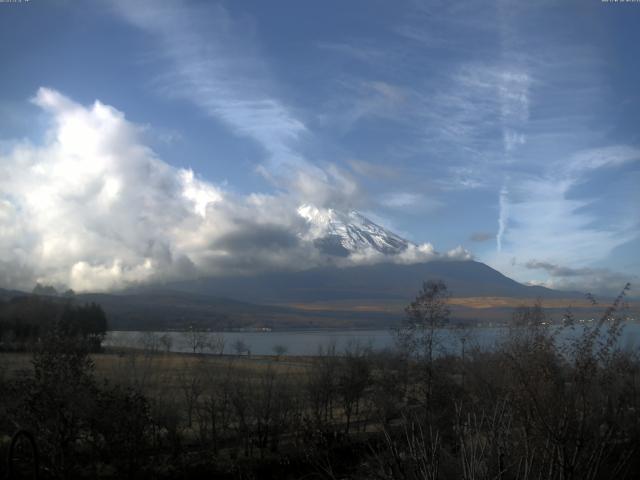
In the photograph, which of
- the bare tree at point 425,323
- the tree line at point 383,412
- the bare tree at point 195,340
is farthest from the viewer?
the bare tree at point 195,340

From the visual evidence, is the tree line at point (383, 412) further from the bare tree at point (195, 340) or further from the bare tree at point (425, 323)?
the bare tree at point (195, 340)

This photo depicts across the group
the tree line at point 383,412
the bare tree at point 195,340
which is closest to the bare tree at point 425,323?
the tree line at point 383,412

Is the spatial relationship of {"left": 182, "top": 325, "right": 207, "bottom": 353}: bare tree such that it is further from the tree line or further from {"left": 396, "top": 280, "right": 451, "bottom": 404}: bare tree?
{"left": 396, "top": 280, "right": 451, "bottom": 404}: bare tree

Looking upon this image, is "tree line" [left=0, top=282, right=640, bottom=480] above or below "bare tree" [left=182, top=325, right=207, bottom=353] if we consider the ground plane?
above

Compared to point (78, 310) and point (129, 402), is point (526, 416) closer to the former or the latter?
point (129, 402)

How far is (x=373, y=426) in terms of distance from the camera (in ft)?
115

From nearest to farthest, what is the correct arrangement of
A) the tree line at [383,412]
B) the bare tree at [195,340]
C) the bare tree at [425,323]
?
the tree line at [383,412] → the bare tree at [425,323] → the bare tree at [195,340]

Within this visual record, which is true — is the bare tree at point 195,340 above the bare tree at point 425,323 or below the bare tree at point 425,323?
below

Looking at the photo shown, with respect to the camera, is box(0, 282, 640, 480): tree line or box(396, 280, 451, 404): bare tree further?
box(396, 280, 451, 404): bare tree

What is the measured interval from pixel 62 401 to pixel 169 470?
7.86 m

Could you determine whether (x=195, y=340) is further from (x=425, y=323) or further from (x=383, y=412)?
(x=383, y=412)

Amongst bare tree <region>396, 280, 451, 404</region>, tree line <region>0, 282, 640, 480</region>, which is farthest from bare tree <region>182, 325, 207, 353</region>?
bare tree <region>396, 280, 451, 404</region>

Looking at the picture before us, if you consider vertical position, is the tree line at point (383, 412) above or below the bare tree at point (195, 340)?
above

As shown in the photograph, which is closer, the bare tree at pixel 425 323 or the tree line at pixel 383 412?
the tree line at pixel 383 412
